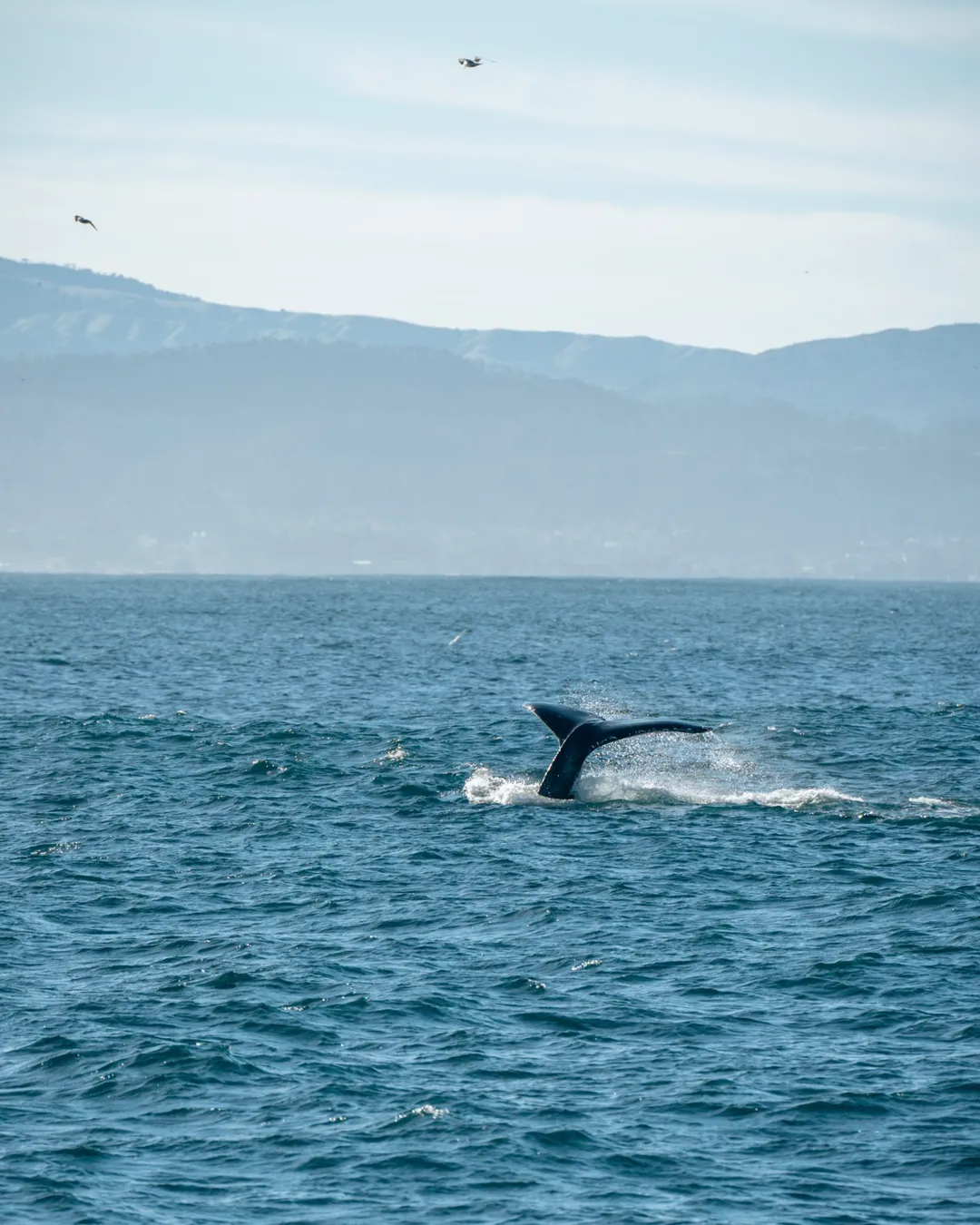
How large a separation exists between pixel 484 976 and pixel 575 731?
12.8 metres

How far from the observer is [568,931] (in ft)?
102

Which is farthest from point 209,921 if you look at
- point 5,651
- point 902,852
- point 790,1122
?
point 5,651

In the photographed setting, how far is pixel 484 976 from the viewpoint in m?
28.3

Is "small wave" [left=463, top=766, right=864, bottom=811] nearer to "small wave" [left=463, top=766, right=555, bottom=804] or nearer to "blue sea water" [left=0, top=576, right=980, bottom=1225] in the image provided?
"small wave" [left=463, top=766, right=555, bottom=804]

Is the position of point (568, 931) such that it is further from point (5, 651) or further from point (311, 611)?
point (311, 611)

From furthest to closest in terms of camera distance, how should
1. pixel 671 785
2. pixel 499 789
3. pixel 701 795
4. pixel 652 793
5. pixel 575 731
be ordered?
pixel 671 785 → pixel 499 789 → pixel 652 793 → pixel 701 795 → pixel 575 731

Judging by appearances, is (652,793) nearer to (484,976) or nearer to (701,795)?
(701,795)

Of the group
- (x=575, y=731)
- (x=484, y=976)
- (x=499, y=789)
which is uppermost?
(x=575, y=731)

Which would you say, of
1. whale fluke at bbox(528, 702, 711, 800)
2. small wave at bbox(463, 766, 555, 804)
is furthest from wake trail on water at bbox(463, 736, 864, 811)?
whale fluke at bbox(528, 702, 711, 800)

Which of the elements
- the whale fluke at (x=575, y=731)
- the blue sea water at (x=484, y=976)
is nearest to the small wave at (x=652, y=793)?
the blue sea water at (x=484, y=976)

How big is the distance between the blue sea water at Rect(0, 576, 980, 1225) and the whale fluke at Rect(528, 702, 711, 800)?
103 cm

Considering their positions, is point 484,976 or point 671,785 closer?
point 484,976

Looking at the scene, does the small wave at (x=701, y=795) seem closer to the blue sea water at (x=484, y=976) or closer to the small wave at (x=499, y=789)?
the blue sea water at (x=484, y=976)

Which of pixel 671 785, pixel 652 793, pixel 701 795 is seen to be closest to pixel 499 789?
pixel 652 793
